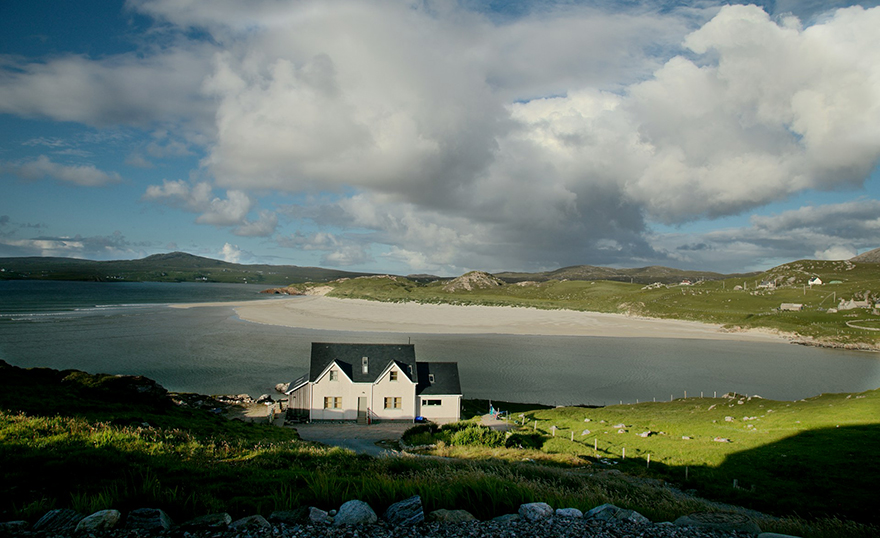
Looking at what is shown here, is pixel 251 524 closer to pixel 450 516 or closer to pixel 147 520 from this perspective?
pixel 147 520

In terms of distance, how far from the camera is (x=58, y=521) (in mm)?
5539

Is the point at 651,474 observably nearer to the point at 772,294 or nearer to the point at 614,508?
the point at 614,508

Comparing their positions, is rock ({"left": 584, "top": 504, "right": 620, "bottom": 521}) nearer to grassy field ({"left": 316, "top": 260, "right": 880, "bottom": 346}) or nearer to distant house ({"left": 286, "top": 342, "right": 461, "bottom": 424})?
distant house ({"left": 286, "top": 342, "right": 461, "bottom": 424})

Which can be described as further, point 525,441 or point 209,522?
point 525,441

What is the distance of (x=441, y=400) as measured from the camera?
33375 millimetres

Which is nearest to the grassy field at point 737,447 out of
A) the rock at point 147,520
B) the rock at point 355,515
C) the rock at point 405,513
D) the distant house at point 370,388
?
the distant house at point 370,388

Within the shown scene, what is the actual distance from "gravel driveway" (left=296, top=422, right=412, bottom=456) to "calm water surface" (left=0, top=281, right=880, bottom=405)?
44.9 ft

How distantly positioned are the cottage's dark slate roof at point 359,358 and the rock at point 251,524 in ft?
88.9

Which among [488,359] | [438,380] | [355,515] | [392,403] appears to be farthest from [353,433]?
[488,359]

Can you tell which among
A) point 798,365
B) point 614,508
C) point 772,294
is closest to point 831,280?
point 772,294

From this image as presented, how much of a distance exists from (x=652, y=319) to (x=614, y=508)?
410 feet

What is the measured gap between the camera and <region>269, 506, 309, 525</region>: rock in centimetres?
617

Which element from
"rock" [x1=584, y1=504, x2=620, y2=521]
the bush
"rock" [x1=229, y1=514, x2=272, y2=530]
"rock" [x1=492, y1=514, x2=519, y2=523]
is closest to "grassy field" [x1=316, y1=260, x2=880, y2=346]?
the bush

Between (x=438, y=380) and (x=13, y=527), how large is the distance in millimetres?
29707
